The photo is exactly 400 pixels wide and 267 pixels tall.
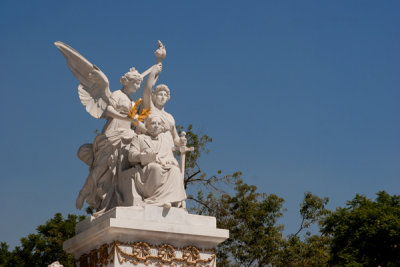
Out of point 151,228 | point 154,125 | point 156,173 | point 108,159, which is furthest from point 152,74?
point 151,228

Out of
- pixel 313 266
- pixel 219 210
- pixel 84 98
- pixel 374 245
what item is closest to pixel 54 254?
pixel 219 210

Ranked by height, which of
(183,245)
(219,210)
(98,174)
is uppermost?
(219,210)

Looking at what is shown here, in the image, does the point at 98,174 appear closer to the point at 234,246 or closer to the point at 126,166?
the point at 126,166

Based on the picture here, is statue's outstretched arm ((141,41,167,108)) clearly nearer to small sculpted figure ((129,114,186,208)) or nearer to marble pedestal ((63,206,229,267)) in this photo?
small sculpted figure ((129,114,186,208))

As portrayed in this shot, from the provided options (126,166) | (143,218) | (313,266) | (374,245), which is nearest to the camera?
(143,218)

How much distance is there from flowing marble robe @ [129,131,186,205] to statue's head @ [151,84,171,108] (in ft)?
2.83

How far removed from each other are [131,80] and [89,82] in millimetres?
772

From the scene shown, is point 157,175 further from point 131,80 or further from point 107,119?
point 131,80

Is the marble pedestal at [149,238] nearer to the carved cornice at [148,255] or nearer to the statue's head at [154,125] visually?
the carved cornice at [148,255]

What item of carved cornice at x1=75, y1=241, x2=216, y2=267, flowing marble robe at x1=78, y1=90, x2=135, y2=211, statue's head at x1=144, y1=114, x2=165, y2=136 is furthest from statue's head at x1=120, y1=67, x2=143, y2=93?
carved cornice at x1=75, y1=241, x2=216, y2=267

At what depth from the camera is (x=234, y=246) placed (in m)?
24.4

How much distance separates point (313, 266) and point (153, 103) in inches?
452

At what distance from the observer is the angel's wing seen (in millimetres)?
14227

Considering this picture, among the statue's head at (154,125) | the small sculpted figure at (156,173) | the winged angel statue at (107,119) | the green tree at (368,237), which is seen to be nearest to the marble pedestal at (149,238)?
the small sculpted figure at (156,173)
